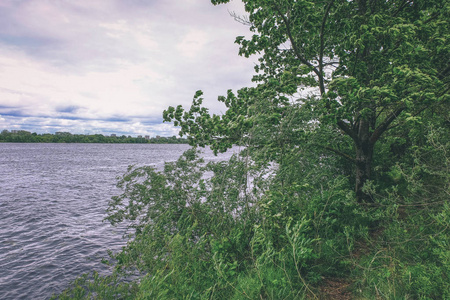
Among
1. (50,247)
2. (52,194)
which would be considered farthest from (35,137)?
(50,247)

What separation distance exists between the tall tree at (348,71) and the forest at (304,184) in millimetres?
45

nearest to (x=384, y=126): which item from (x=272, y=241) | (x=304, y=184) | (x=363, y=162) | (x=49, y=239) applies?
(x=363, y=162)

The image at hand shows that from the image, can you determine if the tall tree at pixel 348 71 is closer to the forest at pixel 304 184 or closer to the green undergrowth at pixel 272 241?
the forest at pixel 304 184

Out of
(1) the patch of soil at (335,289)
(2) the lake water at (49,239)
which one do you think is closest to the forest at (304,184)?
(1) the patch of soil at (335,289)

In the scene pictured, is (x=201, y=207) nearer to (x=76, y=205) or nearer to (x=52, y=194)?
(x=76, y=205)

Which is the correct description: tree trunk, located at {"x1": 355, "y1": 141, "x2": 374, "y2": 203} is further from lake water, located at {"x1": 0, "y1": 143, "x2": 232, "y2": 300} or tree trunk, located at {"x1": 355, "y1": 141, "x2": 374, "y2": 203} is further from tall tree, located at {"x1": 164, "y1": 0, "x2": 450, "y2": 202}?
lake water, located at {"x1": 0, "y1": 143, "x2": 232, "y2": 300}

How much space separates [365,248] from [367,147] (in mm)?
3058

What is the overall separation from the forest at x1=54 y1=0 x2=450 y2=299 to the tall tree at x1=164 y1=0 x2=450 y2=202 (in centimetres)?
5

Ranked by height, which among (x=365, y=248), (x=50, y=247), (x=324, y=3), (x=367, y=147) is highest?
(x=324, y=3)

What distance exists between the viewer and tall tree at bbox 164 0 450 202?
516 centimetres

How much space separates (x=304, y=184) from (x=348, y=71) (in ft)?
12.6

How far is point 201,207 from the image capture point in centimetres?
754

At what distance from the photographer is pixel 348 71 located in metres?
7.26

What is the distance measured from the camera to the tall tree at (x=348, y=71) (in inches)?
203
